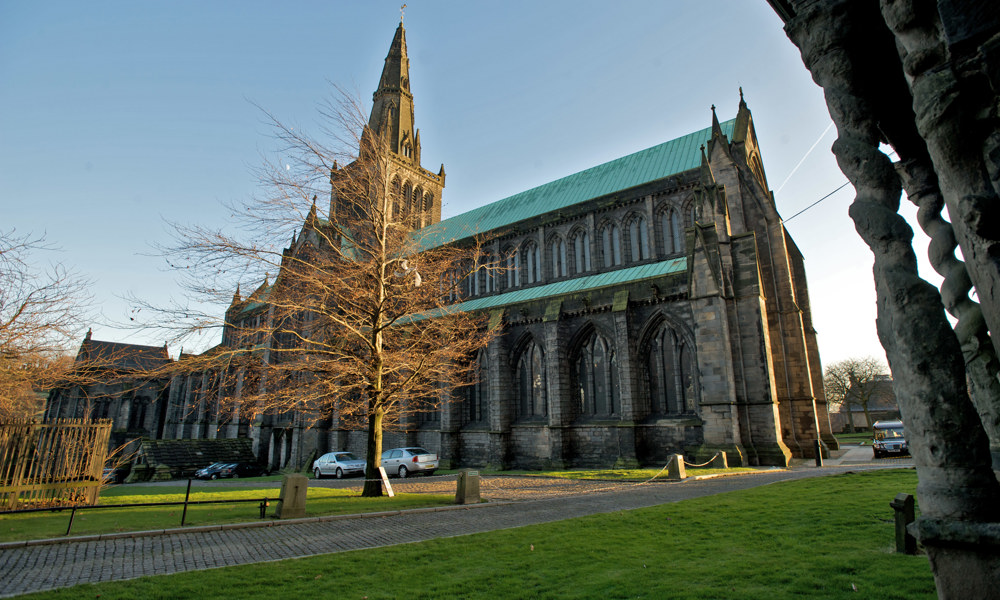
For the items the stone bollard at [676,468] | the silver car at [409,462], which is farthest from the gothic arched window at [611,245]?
the silver car at [409,462]

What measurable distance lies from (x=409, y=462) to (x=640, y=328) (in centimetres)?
1216

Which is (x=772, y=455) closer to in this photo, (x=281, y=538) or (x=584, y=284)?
(x=584, y=284)

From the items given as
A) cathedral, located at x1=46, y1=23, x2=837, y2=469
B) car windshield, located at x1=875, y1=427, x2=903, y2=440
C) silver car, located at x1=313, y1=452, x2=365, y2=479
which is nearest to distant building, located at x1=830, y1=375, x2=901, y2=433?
car windshield, located at x1=875, y1=427, x2=903, y2=440

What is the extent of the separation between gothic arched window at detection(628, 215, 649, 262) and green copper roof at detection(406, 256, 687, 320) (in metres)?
0.86

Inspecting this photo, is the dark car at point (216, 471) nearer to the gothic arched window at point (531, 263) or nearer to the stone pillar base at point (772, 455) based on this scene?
the gothic arched window at point (531, 263)

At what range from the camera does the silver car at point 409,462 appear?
23.8 m

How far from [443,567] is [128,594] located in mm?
3331

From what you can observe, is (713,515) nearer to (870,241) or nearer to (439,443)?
(870,241)

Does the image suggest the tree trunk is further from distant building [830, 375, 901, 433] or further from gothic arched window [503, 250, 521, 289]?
distant building [830, 375, 901, 433]

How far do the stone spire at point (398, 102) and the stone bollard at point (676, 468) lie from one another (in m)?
34.8

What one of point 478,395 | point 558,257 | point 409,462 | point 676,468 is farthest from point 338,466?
point 676,468

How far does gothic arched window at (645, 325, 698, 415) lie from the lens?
21.1m

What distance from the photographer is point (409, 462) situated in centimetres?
2388

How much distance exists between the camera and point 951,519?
2600 millimetres
